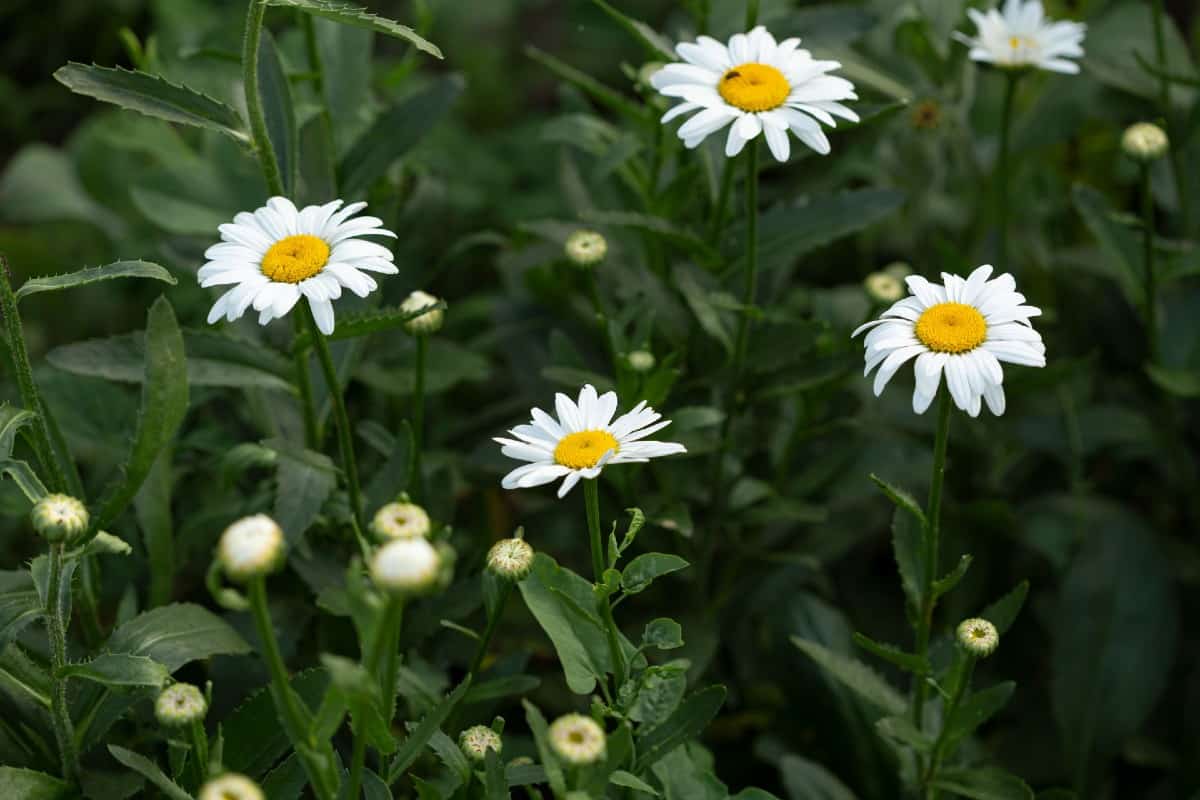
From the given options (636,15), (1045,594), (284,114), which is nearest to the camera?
(284,114)

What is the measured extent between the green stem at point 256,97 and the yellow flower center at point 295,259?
166 mm

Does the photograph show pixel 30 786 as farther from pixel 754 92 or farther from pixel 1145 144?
pixel 1145 144

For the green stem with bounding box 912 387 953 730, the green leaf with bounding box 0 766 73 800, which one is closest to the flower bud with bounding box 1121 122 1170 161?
the green stem with bounding box 912 387 953 730

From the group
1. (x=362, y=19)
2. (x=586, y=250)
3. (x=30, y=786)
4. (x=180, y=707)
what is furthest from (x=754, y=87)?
(x=30, y=786)

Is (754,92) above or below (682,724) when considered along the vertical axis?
above

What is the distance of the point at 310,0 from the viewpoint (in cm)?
145

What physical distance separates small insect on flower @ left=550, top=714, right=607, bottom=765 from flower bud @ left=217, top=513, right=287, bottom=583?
0.92ft

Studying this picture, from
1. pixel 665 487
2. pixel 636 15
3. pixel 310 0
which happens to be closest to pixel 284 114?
pixel 310 0

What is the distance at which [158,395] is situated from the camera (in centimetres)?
126

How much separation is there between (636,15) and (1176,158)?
1.49 m

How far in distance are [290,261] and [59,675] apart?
1.57 ft

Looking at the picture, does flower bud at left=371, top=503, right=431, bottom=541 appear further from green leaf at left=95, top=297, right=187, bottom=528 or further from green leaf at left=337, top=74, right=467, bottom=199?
green leaf at left=337, top=74, right=467, bottom=199

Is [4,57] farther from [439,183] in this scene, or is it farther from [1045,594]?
[1045,594]

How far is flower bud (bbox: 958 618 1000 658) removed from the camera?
1.33m
